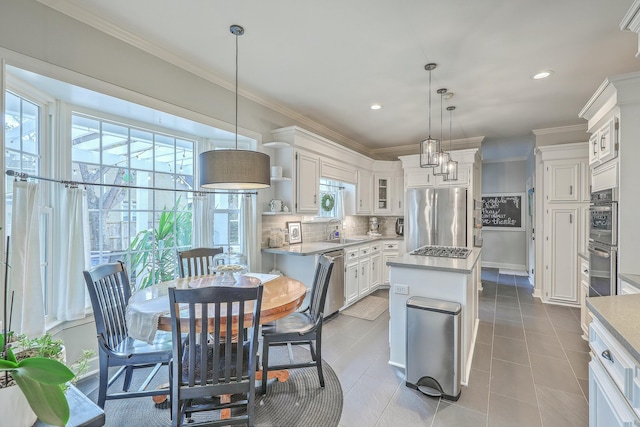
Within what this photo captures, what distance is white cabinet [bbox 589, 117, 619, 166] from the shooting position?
7.51ft

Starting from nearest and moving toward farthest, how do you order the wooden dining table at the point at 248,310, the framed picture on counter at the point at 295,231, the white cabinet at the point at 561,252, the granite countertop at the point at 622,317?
the granite countertop at the point at 622,317 < the wooden dining table at the point at 248,310 < the framed picture on counter at the point at 295,231 < the white cabinet at the point at 561,252

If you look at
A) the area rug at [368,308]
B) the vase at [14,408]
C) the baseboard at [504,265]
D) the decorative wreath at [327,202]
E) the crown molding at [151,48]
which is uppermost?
the crown molding at [151,48]

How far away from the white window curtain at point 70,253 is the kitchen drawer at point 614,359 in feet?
10.3

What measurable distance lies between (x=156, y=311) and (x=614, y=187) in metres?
3.34

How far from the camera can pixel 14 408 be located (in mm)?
748

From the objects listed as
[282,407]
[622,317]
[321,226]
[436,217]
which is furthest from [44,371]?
[436,217]

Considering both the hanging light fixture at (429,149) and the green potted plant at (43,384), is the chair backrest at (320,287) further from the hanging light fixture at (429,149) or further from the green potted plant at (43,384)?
the green potted plant at (43,384)

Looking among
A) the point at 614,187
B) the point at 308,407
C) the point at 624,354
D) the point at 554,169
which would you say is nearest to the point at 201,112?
the point at 308,407

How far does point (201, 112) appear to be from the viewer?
2.93m

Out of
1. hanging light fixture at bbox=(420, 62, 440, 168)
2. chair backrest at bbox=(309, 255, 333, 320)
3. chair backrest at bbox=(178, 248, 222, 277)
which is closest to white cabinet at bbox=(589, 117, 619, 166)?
hanging light fixture at bbox=(420, 62, 440, 168)

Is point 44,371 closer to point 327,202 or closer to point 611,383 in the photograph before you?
point 611,383

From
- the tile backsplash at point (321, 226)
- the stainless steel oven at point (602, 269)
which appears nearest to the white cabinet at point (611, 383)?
the stainless steel oven at point (602, 269)

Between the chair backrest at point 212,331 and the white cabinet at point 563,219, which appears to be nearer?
the chair backrest at point 212,331

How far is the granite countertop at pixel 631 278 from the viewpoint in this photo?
191cm
